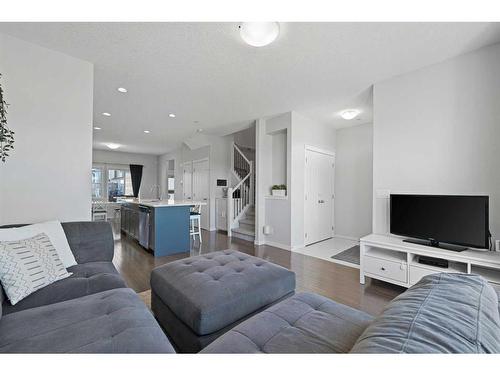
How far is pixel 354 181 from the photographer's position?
193 inches

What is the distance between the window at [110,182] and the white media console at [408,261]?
884cm

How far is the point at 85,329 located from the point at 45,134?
89.7 inches

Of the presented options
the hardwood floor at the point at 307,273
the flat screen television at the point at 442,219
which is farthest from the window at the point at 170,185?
the flat screen television at the point at 442,219

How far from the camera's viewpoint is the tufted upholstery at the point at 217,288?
132 cm

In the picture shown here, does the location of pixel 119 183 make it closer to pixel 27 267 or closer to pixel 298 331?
pixel 27 267

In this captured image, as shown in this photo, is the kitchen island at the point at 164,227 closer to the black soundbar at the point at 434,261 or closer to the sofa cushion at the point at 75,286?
the sofa cushion at the point at 75,286

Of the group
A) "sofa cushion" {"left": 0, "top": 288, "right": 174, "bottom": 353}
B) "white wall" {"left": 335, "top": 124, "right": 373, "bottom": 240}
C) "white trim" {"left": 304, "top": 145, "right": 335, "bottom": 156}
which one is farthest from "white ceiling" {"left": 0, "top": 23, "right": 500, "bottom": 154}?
"sofa cushion" {"left": 0, "top": 288, "right": 174, "bottom": 353}

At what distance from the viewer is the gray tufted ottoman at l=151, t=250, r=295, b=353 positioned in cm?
132

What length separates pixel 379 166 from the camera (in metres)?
2.92

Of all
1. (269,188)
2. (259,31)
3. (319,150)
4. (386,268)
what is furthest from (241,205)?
(259,31)

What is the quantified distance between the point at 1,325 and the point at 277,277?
1.55 metres

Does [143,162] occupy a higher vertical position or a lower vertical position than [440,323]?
higher
